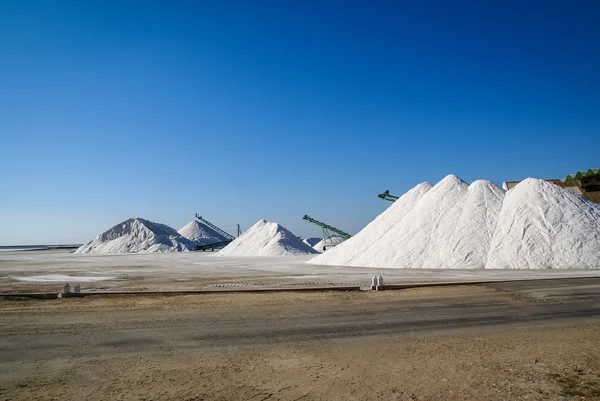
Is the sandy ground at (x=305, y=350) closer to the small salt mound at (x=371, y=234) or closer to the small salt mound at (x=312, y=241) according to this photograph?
the small salt mound at (x=371, y=234)

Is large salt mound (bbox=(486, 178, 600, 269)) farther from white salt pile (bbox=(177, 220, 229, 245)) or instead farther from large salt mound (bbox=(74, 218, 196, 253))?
white salt pile (bbox=(177, 220, 229, 245))

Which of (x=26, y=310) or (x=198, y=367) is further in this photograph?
(x=26, y=310)

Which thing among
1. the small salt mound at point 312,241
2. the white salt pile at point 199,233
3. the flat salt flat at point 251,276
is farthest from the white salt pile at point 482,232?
the white salt pile at point 199,233

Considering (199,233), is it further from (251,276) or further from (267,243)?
(251,276)

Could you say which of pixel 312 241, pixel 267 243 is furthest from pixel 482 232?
pixel 312 241

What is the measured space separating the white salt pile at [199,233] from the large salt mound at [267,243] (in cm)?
4459

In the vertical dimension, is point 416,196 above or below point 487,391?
above

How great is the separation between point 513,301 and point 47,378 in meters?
12.1

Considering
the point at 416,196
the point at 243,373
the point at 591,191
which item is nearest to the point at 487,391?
the point at 243,373

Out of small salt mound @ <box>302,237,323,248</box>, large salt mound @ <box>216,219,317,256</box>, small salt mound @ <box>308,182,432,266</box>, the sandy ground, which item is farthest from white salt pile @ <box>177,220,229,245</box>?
the sandy ground

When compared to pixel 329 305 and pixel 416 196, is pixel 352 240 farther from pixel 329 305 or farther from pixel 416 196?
pixel 329 305

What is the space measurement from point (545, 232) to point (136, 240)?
7783 centimetres

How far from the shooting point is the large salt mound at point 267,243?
53375mm

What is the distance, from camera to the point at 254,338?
8016 mm
